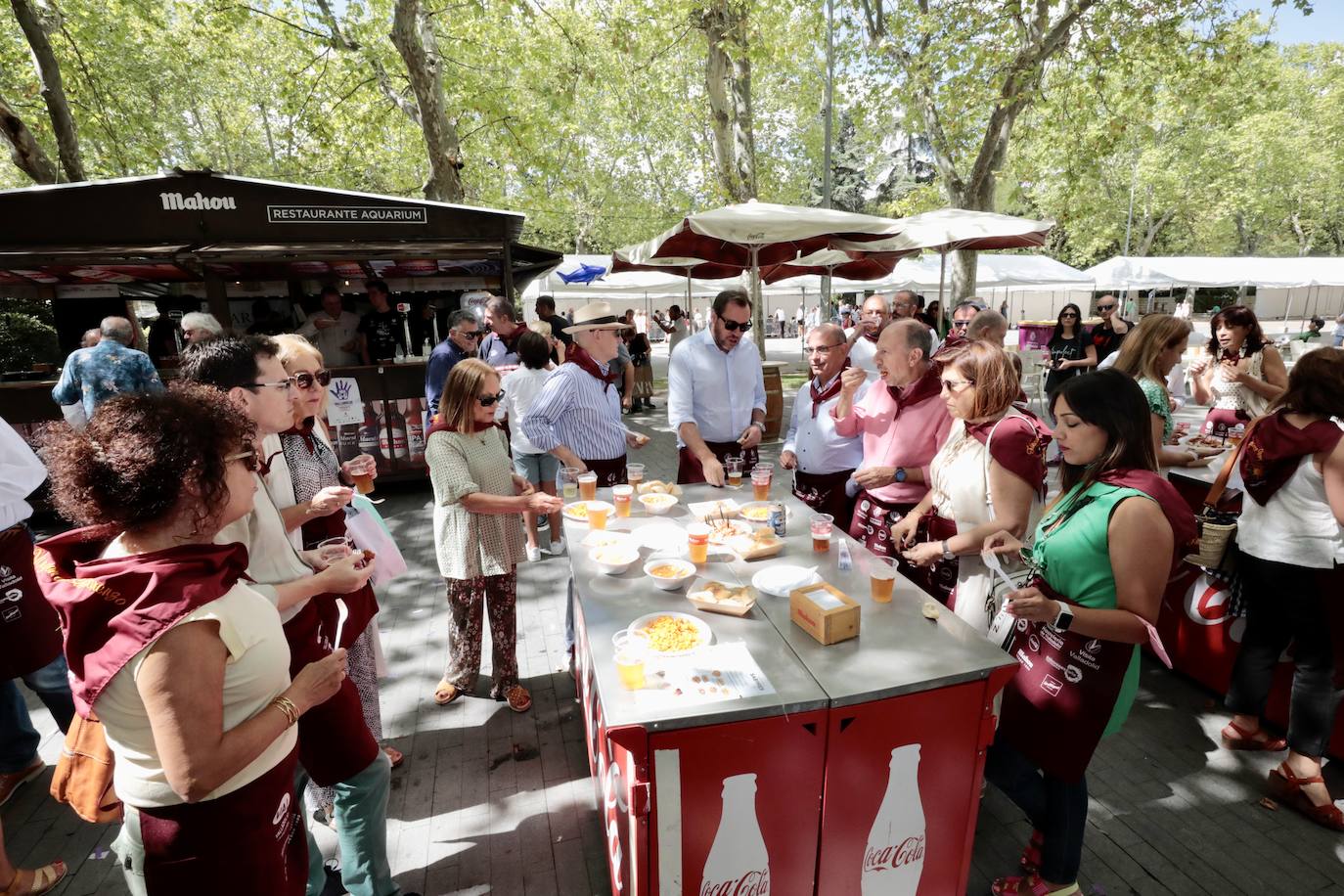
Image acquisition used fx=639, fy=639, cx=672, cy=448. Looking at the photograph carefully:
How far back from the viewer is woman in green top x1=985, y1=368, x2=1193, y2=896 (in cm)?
204

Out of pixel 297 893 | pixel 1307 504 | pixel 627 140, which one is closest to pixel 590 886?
pixel 297 893

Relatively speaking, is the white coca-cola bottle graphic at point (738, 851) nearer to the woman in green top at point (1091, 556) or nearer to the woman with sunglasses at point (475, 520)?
the woman in green top at point (1091, 556)

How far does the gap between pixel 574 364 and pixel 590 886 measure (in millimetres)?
3024

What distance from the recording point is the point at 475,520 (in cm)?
346

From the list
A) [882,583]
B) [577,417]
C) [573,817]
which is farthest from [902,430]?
[573,817]

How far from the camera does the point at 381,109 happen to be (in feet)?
40.3

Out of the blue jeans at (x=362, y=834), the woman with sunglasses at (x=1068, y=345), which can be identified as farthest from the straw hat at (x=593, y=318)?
the woman with sunglasses at (x=1068, y=345)

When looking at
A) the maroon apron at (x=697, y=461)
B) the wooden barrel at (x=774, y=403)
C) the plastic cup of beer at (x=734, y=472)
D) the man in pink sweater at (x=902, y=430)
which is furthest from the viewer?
the wooden barrel at (x=774, y=403)

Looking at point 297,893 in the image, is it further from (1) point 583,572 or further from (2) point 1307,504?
(2) point 1307,504

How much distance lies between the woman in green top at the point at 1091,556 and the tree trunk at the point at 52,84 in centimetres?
1166

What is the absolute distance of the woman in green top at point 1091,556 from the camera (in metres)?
2.04

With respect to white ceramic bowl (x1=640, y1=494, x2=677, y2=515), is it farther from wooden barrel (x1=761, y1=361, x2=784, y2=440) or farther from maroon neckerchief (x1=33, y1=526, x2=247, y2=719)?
wooden barrel (x1=761, y1=361, x2=784, y2=440)

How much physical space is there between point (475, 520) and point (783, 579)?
1.71 m

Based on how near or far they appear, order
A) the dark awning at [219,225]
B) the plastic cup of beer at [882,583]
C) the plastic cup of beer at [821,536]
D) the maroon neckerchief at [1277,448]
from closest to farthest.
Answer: the plastic cup of beer at [882,583] < the maroon neckerchief at [1277,448] < the plastic cup of beer at [821,536] < the dark awning at [219,225]
